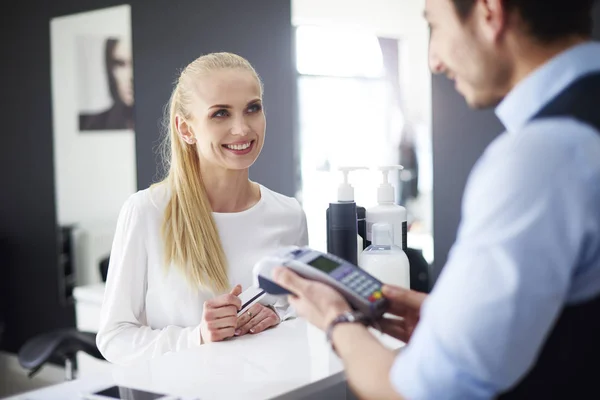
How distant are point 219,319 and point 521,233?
2.95 ft

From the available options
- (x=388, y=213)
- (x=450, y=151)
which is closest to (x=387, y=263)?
(x=388, y=213)

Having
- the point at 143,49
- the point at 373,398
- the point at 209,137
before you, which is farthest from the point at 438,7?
the point at 143,49

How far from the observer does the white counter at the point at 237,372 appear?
109 cm

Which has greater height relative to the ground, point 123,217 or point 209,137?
point 209,137

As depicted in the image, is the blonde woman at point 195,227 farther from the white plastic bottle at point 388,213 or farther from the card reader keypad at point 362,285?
the card reader keypad at point 362,285

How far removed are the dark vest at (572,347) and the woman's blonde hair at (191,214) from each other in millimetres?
1080

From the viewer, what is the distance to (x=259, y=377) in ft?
3.84

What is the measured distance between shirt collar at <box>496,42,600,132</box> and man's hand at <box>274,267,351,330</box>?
0.34 meters

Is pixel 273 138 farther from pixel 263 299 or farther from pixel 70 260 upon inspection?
pixel 70 260

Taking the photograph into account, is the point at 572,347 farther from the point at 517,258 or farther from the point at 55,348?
the point at 55,348

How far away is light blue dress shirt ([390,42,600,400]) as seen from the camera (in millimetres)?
662

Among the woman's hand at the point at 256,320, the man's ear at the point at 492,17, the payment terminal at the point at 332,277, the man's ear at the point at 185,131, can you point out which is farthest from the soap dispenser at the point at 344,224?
the man's ear at the point at 492,17

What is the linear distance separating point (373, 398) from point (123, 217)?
1069 mm

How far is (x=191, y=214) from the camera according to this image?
1733mm
